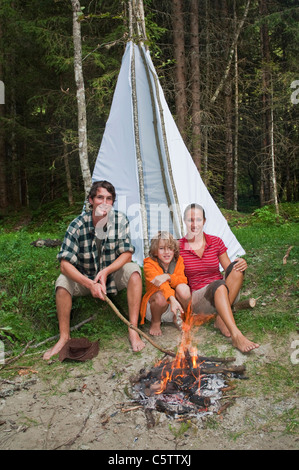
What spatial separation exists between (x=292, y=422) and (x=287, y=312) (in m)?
1.35

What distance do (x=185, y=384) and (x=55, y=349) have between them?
3.83ft

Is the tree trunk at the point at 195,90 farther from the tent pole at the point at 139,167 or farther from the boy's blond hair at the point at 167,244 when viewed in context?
the boy's blond hair at the point at 167,244

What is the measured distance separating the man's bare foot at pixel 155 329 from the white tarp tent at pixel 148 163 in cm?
145

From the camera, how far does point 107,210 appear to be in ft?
10.6

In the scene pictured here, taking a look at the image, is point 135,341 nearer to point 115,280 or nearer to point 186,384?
point 115,280

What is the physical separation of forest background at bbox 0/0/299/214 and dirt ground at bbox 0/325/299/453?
5.54 meters

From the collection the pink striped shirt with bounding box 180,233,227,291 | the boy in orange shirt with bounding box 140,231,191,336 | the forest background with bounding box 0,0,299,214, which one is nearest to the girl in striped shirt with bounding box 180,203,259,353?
the pink striped shirt with bounding box 180,233,227,291

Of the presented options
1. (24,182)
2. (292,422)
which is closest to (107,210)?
(292,422)

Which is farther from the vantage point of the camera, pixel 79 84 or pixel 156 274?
pixel 79 84

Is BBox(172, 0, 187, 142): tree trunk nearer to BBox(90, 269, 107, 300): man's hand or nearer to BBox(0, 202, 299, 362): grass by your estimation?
BBox(0, 202, 299, 362): grass

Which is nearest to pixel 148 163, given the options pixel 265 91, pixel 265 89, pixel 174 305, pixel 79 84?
pixel 79 84

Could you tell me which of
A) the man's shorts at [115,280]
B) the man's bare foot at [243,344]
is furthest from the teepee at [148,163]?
the man's bare foot at [243,344]

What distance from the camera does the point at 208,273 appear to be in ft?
10.7
